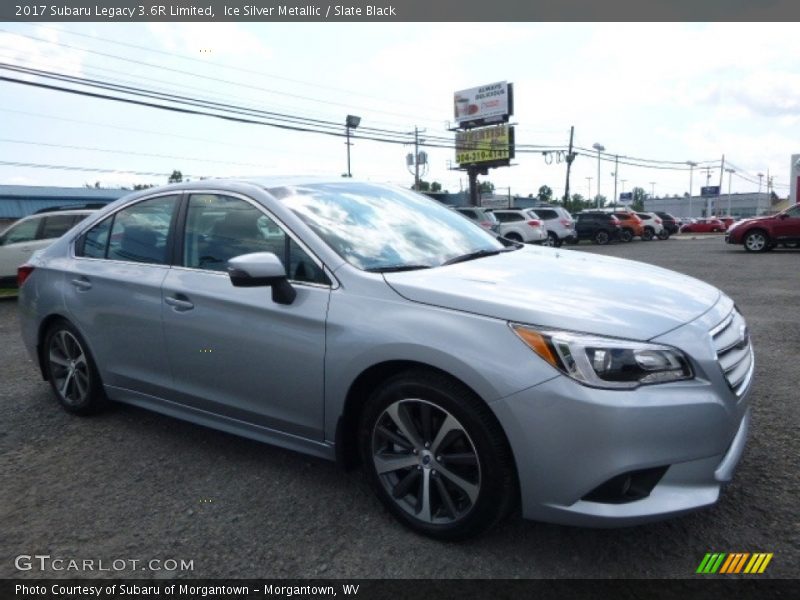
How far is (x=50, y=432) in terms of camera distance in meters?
3.92

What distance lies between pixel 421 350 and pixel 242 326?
1.05 metres

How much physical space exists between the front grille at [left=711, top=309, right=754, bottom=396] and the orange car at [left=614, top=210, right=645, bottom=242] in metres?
27.7

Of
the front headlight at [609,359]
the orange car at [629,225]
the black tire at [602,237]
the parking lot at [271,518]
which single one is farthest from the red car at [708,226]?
the front headlight at [609,359]

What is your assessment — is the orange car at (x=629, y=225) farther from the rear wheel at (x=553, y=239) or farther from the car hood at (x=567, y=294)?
the car hood at (x=567, y=294)

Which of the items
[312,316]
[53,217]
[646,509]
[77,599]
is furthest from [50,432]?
[53,217]

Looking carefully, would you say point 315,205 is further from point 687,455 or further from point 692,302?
point 687,455

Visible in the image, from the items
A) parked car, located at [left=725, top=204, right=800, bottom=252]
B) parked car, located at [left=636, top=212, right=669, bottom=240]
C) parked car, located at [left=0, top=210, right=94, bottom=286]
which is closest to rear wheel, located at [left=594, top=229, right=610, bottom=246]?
parked car, located at [left=636, top=212, right=669, bottom=240]

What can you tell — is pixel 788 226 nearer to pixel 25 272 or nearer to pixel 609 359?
pixel 609 359

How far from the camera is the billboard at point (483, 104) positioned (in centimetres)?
4622

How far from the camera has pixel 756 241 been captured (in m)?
18.8

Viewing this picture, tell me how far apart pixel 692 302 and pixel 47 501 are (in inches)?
128

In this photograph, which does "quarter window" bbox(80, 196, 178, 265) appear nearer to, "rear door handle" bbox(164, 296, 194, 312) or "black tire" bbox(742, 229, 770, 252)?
"rear door handle" bbox(164, 296, 194, 312)

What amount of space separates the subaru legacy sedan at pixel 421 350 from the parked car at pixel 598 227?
2617 centimetres

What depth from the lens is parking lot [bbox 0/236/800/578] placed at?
239 centimetres
